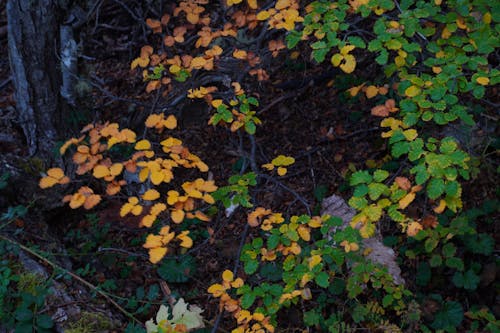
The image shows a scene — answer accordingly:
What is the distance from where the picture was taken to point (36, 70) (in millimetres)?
→ 3416

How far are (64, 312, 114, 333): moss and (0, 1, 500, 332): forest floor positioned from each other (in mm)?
73

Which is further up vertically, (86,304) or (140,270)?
(86,304)

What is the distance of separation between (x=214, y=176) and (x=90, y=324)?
209cm

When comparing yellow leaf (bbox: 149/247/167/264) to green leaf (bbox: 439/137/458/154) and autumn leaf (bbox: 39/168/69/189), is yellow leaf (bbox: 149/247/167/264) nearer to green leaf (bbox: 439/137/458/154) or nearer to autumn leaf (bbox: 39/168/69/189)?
autumn leaf (bbox: 39/168/69/189)

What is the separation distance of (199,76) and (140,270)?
75.4 inches

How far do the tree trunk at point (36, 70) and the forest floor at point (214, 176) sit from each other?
0.63 ft

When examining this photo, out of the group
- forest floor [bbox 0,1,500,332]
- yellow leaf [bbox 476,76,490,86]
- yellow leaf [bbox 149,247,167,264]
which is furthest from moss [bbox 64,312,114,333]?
yellow leaf [bbox 476,76,490,86]

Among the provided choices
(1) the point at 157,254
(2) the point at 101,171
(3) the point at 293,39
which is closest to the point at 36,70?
(2) the point at 101,171

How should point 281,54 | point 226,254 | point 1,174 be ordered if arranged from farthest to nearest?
point 281,54 → point 226,254 → point 1,174

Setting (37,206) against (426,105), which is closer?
(426,105)

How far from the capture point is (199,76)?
4340 millimetres

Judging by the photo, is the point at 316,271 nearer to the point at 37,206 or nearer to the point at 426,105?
the point at 426,105

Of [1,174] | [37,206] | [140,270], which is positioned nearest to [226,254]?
[140,270]

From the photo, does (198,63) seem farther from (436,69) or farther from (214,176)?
(214,176)
